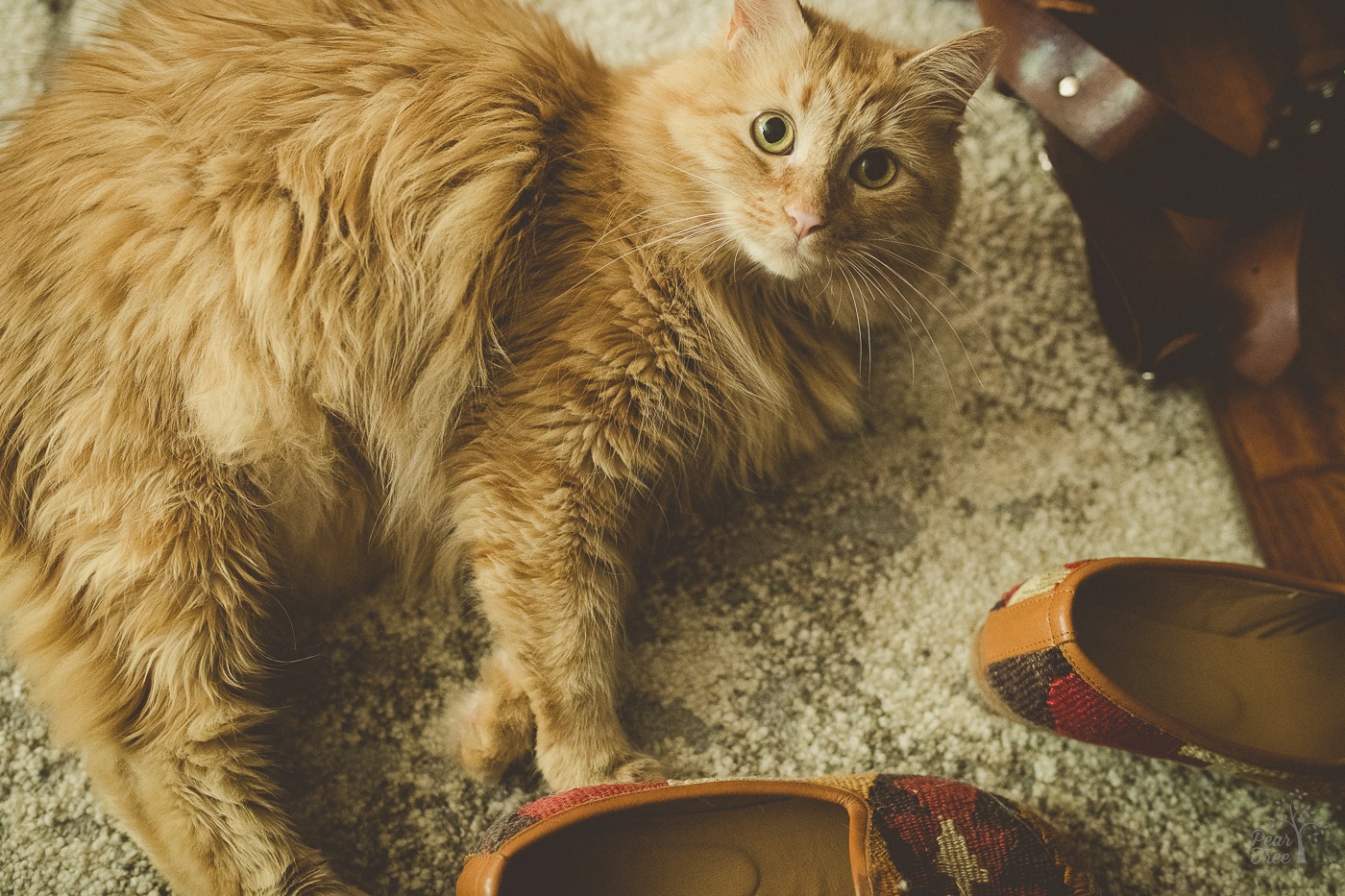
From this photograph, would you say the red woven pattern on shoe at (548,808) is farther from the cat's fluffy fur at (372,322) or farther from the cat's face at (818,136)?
the cat's face at (818,136)

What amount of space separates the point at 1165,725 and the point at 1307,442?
66 cm

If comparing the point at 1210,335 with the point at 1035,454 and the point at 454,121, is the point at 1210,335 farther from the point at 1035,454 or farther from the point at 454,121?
the point at 454,121

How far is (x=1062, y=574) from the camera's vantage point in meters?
1.11

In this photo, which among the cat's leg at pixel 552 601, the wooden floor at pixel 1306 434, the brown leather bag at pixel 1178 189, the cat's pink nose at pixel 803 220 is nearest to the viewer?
the cat's pink nose at pixel 803 220

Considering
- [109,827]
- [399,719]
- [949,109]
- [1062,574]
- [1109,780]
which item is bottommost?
[109,827]

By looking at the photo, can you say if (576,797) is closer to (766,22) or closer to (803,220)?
(803,220)

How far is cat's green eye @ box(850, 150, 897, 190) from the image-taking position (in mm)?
1077

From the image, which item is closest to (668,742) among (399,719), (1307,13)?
(399,719)

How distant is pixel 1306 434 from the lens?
1.37m

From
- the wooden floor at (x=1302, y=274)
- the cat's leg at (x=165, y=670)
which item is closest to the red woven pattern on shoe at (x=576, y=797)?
the cat's leg at (x=165, y=670)

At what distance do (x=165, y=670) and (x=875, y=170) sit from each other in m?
1.13

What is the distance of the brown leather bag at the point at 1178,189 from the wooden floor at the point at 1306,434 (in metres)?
0.09

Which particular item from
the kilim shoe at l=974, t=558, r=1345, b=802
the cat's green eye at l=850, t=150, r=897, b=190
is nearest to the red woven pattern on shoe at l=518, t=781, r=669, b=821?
the kilim shoe at l=974, t=558, r=1345, b=802

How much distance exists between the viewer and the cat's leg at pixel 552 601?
42.6 inches
